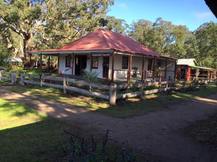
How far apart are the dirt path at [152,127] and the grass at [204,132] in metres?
0.29

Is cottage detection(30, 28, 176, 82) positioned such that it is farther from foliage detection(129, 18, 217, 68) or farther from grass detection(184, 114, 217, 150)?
foliage detection(129, 18, 217, 68)

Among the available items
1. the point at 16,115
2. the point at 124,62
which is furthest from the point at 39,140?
the point at 124,62

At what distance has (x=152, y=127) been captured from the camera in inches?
351

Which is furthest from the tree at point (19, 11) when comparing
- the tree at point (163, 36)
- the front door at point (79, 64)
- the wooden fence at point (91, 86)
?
the tree at point (163, 36)

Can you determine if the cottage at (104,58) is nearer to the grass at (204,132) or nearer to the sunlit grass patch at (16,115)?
the sunlit grass patch at (16,115)

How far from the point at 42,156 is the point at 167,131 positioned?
4101 mm

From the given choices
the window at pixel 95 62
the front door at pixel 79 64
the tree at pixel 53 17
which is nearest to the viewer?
the window at pixel 95 62

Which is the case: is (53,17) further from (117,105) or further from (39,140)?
(39,140)

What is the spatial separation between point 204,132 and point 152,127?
154cm

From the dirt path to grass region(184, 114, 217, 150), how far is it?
29 centimetres

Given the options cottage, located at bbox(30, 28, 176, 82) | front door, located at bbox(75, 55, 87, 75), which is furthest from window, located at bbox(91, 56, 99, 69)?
front door, located at bbox(75, 55, 87, 75)

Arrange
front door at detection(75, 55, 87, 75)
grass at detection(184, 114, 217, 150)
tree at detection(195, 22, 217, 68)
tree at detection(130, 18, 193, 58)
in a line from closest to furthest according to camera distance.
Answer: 1. grass at detection(184, 114, 217, 150)
2. front door at detection(75, 55, 87, 75)
3. tree at detection(195, 22, 217, 68)
4. tree at detection(130, 18, 193, 58)

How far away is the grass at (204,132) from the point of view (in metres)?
7.43

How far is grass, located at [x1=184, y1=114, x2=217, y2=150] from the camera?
7.43 metres
